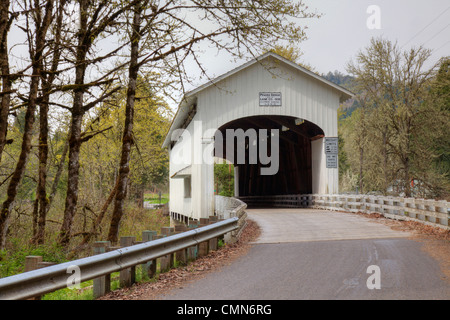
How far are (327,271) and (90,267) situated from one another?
340 centimetres

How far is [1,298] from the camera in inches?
154

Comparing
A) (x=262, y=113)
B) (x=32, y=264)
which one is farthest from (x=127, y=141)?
(x=262, y=113)

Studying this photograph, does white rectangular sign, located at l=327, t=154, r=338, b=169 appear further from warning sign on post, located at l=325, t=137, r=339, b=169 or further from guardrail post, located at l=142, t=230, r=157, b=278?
guardrail post, located at l=142, t=230, r=157, b=278

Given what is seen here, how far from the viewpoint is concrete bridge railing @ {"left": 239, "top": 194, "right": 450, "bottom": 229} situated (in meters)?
12.0

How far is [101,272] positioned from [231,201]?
33.8 ft

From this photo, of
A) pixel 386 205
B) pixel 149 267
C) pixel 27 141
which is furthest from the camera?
pixel 386 205

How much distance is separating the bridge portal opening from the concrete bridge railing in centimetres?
131

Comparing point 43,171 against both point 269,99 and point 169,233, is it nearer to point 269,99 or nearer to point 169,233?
point 169,233

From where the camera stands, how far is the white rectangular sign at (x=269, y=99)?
1938 cm

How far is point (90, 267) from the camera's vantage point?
4969 mm

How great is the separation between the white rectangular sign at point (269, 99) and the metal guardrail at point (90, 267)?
12.2 metres

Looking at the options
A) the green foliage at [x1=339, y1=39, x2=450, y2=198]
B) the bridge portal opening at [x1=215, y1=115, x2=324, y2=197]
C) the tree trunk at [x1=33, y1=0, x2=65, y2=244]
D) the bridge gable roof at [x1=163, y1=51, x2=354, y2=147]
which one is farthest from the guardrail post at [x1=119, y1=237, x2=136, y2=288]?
the green foliage at [x1=339, y1=39, x2=450, y2=198]

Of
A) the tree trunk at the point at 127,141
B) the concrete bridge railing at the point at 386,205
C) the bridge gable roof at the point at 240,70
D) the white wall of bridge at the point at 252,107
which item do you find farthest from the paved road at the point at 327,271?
the bridge gable roof at the point at 240,70

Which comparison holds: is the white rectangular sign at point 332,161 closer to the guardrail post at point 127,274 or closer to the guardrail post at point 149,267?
the guardrail post at point 149,267
